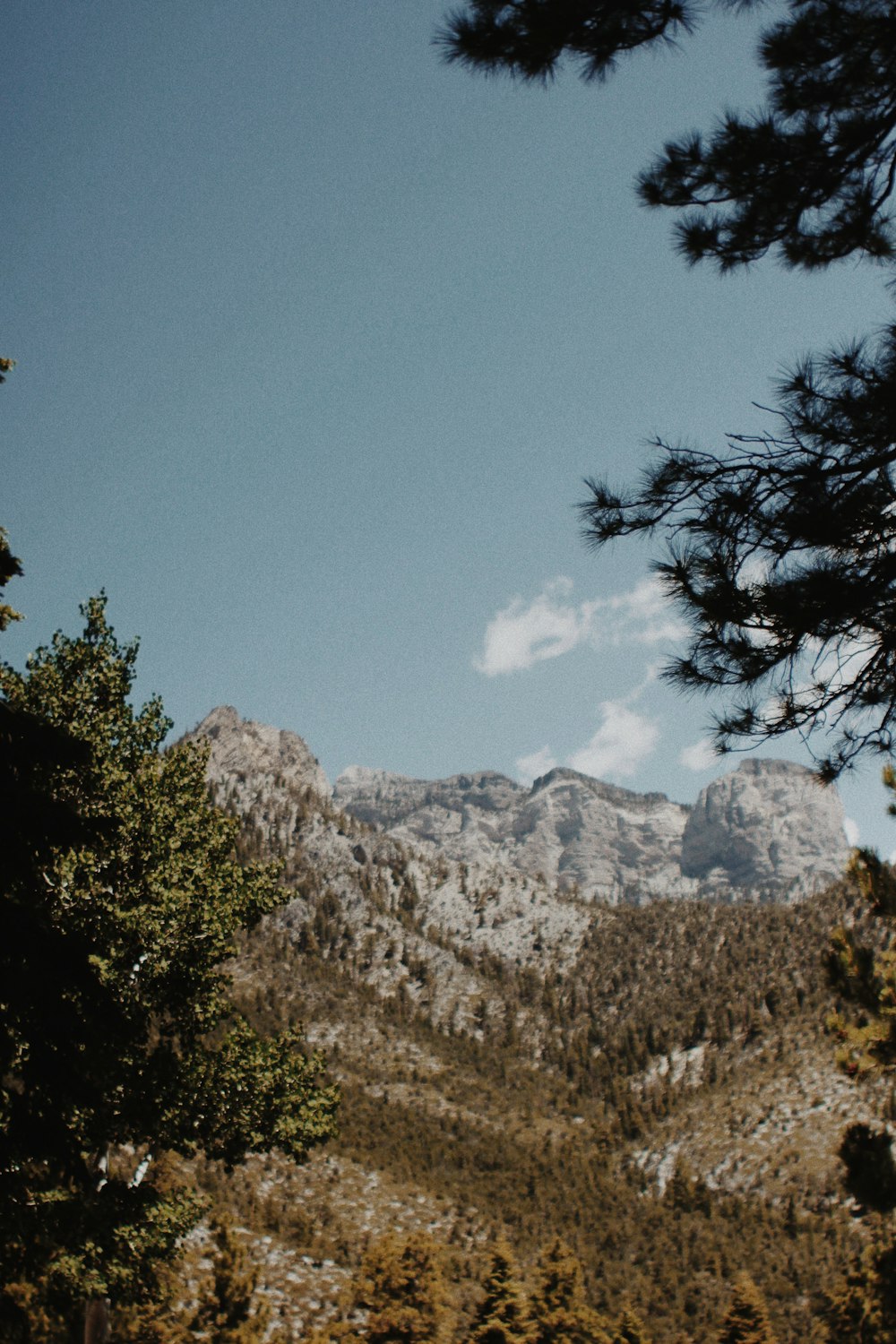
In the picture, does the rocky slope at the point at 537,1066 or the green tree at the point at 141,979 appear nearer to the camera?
the green tree at the point at 141,979

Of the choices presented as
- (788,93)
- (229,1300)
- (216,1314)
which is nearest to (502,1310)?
(229,1300)

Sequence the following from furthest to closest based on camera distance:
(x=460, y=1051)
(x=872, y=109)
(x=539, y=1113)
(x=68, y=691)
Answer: (x=460, y=1051), (x=539, y=1113), (x=68, y=691), (x=872, y=109)

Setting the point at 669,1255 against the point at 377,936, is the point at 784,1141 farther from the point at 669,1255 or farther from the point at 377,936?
the point at 377,936

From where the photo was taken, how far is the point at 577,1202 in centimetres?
5916

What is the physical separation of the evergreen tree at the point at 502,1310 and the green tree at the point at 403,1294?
51.5 inches

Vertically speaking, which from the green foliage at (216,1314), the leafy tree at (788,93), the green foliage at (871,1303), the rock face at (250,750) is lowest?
the green foliage at (216,1314)

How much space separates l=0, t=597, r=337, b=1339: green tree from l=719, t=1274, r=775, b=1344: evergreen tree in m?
22.6

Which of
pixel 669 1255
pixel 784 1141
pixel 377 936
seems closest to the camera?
pixel 669 1255

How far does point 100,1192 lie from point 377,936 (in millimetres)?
101841

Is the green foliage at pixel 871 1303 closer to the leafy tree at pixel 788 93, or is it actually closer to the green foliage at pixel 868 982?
the green foliage at pixel 868 982

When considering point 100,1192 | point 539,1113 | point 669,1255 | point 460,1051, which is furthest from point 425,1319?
point 460,1051

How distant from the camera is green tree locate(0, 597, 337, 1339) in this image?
429 inches

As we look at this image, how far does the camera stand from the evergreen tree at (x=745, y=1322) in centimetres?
2709

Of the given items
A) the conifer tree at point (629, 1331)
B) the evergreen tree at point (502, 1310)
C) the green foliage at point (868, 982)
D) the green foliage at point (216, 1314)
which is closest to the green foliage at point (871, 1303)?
the green foliage at point (868, 982)
